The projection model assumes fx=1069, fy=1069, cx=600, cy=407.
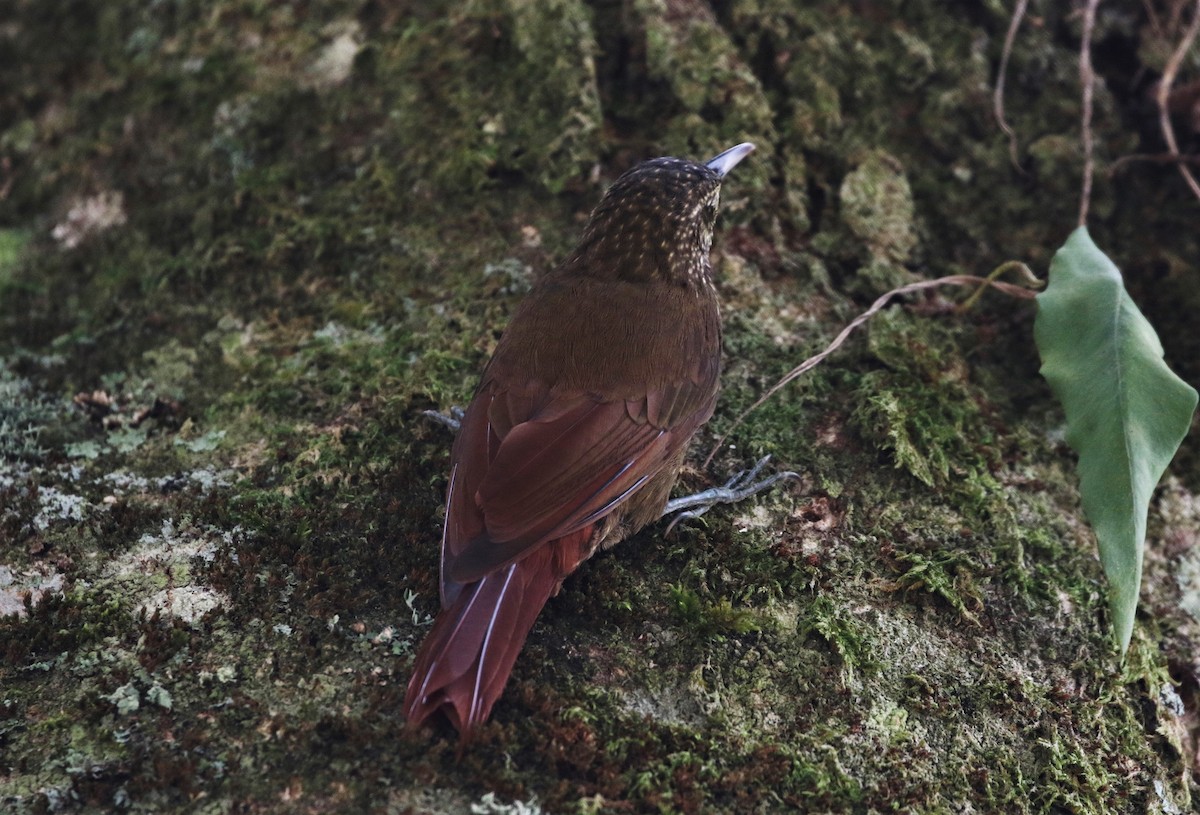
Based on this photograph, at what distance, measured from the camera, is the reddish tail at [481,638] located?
2.18 m

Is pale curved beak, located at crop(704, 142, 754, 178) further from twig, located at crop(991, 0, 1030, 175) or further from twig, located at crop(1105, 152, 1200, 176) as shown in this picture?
twig, located at crop(1105, 152, 1200, 176)

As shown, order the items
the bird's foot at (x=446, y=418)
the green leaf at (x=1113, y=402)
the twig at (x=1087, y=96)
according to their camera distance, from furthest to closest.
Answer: the twig at (x=1087, y=96)
the bird's foot at (x=446, y=418)
the green leaf at (x=1113, y=402)

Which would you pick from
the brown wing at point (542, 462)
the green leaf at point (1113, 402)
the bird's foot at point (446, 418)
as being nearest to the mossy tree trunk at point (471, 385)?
the bird's foot at point (446, 418)

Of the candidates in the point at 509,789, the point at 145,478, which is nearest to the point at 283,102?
the point at 145,478

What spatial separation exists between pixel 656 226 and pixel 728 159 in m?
0.35

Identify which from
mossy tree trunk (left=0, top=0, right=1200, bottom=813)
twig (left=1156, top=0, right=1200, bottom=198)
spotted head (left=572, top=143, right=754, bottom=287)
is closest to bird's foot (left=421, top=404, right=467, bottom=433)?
mossy tree trunk (left=0, top=0, right=1200, bottom=813)

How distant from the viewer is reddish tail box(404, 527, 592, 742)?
7.14ft

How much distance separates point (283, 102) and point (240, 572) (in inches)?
80.0

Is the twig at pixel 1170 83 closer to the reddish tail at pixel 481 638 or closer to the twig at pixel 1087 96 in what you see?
the twig at pixel 1087 96

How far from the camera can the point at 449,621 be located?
7.64 ft

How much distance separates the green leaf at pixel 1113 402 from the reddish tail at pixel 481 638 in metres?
1.25

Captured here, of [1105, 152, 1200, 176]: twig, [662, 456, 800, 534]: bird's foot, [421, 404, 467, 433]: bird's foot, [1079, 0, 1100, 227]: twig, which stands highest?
[421, 404, 467, 433]: bird's foot

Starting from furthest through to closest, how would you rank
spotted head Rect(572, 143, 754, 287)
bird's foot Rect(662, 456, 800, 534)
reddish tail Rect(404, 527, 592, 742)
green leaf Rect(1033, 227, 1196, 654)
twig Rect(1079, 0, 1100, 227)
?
twig Rect(1079, 0, 1100, 227) < spotted head Rect(572, 143, 754, 287) < bird's foot Rect(662, 456, 800, 534) < green leaf Rect(1033, 227, 1196, 654) < reddish tail Rect(404, 527, 592, 742)

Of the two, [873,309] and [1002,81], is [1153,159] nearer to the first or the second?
[1002,81]
